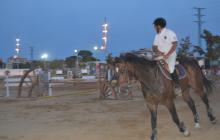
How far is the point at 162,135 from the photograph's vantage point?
9.46 metres

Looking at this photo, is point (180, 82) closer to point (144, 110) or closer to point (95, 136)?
point (95, 136)

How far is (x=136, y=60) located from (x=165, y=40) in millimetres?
908

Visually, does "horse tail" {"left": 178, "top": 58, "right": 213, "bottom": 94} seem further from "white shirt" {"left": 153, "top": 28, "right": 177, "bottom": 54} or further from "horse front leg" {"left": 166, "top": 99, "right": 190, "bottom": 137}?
"horse front leg" {"left": 166, "top": 99, "right": 190, "bottom": 137}

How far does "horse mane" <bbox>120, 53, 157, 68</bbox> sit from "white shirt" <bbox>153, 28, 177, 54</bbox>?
0.42 m

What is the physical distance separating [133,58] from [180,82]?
1880 millimetres

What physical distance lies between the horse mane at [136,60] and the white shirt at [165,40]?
417mm

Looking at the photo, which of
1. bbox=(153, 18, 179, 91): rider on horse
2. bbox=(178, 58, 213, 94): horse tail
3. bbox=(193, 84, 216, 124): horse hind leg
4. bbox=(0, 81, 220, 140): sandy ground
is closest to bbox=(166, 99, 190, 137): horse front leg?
bbox=(0, 81, 220, 140): sandy ground

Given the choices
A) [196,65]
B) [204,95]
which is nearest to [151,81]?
[196,65]

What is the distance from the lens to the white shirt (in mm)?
9016

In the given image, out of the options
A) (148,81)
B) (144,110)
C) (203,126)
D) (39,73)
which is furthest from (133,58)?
(39,73)

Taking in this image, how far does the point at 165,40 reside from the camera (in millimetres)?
9031

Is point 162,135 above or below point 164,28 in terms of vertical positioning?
below

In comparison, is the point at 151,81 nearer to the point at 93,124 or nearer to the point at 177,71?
the point at 177,71

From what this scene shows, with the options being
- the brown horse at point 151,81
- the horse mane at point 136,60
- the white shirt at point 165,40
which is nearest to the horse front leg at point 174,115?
the brown horse at point 151,81
